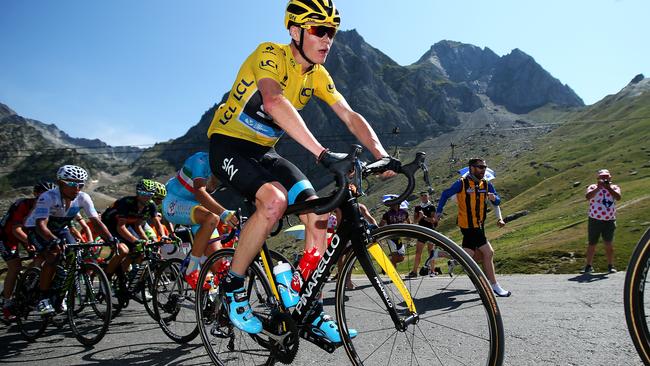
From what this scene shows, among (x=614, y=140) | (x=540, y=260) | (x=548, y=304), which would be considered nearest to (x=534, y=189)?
(x=614, y=140)

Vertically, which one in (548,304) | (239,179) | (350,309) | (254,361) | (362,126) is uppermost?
(362,126)

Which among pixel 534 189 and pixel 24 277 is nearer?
pixel 24 277

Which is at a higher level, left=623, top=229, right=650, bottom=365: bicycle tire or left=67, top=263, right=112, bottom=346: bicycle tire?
left=623, top=229, right=650, bottom=365: bicycle tire

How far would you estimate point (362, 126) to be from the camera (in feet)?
13.3

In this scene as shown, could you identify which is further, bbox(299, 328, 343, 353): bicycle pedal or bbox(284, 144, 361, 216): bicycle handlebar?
bbox(299, 328, 343, 353): bicycle pedal

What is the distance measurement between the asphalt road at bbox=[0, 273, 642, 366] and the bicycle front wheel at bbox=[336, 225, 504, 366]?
0.38m

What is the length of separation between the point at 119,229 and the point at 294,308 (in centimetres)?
648

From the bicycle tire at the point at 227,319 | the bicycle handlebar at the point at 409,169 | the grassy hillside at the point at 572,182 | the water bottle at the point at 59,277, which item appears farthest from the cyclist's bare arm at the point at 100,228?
the grassy hillside at the point at 572,182

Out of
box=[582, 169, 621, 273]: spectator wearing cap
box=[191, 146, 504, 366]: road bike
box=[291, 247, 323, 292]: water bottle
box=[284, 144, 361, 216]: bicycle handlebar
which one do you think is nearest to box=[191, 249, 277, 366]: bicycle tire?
box=[191, 146, 504, 366]: road bike

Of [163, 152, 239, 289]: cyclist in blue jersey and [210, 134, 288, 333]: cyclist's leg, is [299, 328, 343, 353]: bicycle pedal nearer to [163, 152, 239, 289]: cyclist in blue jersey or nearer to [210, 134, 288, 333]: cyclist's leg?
[210, 134, 288, 333]: cyclist's leg

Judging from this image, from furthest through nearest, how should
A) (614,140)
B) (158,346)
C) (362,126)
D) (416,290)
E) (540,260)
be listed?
(614,140) → (540,260) → (158,346) → (362,126) → (416,290)

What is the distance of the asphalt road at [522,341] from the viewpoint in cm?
426

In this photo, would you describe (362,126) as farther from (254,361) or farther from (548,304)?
(548,304)

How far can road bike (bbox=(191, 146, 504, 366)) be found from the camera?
114 inches
